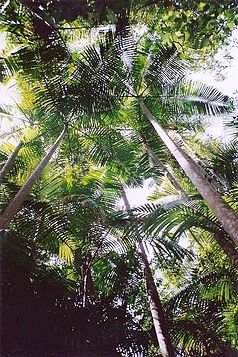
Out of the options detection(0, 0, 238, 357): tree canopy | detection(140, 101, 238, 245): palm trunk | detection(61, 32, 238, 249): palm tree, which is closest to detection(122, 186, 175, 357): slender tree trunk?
detection(0, 0, 238, 357): tree canopy

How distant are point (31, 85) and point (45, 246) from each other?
3321 millimetres

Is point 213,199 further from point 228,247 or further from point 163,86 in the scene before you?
point 163,86

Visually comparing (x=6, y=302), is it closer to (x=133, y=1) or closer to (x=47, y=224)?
(x=47, y=224)

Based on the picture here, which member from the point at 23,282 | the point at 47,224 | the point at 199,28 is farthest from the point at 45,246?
the point at 199,28

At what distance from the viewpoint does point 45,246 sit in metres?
6.03

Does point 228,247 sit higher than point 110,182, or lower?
lower

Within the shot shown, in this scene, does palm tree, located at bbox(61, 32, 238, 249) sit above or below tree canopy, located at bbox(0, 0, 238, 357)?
above

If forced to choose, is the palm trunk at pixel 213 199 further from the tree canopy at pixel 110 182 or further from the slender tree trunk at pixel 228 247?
the slender tree trunk at pixel 228 247

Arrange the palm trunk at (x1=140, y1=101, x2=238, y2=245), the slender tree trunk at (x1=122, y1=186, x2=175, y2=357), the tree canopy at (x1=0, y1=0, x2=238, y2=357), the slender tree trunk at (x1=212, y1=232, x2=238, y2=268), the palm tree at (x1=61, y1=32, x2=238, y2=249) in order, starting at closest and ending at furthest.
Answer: the palm trunk at (x1=140, y1=101, x2=238, y2=245)
the tree canopy at (x1=0, y1=0, x2=238, y2=357)
the slender tree trunk at (x1=212, y1=232, x2=238, y2=268)
the slender tree trunk at (x1=122, y1=186, x2=175, y2=357)
the palm tree at (x1=61, y1=32, x2=238, y2=249)

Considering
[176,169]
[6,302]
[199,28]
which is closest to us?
[199,28]

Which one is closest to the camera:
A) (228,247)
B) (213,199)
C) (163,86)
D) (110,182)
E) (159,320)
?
(213,199)

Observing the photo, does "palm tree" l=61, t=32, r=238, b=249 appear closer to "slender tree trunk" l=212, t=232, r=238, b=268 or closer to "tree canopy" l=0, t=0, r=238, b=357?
"tree canopy" l=0, t=0, r=238, b=357

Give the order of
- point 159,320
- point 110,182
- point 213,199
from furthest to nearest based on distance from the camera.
Answer: point 110,182 < point 159,320 < point 213,199

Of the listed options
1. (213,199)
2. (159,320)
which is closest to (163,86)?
(213,199)
